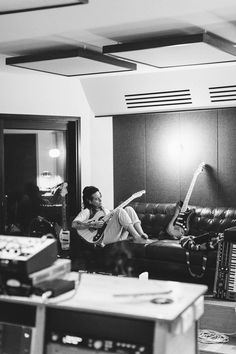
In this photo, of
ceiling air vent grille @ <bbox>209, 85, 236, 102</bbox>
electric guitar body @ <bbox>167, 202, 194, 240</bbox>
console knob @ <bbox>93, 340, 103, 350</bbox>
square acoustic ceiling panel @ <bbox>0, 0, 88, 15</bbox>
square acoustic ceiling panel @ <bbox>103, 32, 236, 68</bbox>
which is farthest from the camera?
ceiling air vent grille @ <bbox>209, 85, 236, 102</bbox>

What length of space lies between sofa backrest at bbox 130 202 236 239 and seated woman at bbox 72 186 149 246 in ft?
1.12

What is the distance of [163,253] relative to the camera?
720cm

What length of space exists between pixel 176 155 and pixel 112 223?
4.98 feet

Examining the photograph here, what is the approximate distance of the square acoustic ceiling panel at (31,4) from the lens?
5.07 meters

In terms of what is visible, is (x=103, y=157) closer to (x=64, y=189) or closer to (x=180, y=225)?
(x=64, y=189)

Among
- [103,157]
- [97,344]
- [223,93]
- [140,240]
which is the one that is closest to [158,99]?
[223,93]

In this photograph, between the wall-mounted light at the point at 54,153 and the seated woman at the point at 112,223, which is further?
the wall-mounted light at the point at 54,153

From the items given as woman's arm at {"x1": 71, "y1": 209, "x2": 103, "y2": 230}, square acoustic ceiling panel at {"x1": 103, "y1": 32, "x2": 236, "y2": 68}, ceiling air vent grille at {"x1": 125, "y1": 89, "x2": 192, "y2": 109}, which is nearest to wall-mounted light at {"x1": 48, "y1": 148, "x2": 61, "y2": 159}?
ceiling air vent grille at {"x1": 125, "y1": 89, "x2": 192, "y2": 109}

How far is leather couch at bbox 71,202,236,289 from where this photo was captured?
22.7 ft

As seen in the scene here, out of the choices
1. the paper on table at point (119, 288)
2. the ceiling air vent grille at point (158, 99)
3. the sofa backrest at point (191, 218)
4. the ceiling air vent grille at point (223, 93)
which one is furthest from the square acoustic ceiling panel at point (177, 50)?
the paper on table at point (119, 288)

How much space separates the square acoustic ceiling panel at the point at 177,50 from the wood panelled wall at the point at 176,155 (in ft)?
6.14

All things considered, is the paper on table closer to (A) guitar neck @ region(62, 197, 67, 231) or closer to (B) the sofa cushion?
(B) the sofa cushion

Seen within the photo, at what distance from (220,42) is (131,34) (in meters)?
0.85

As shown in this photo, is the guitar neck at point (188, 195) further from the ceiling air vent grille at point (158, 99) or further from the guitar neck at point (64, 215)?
the guitar neck at point (64, 215)
